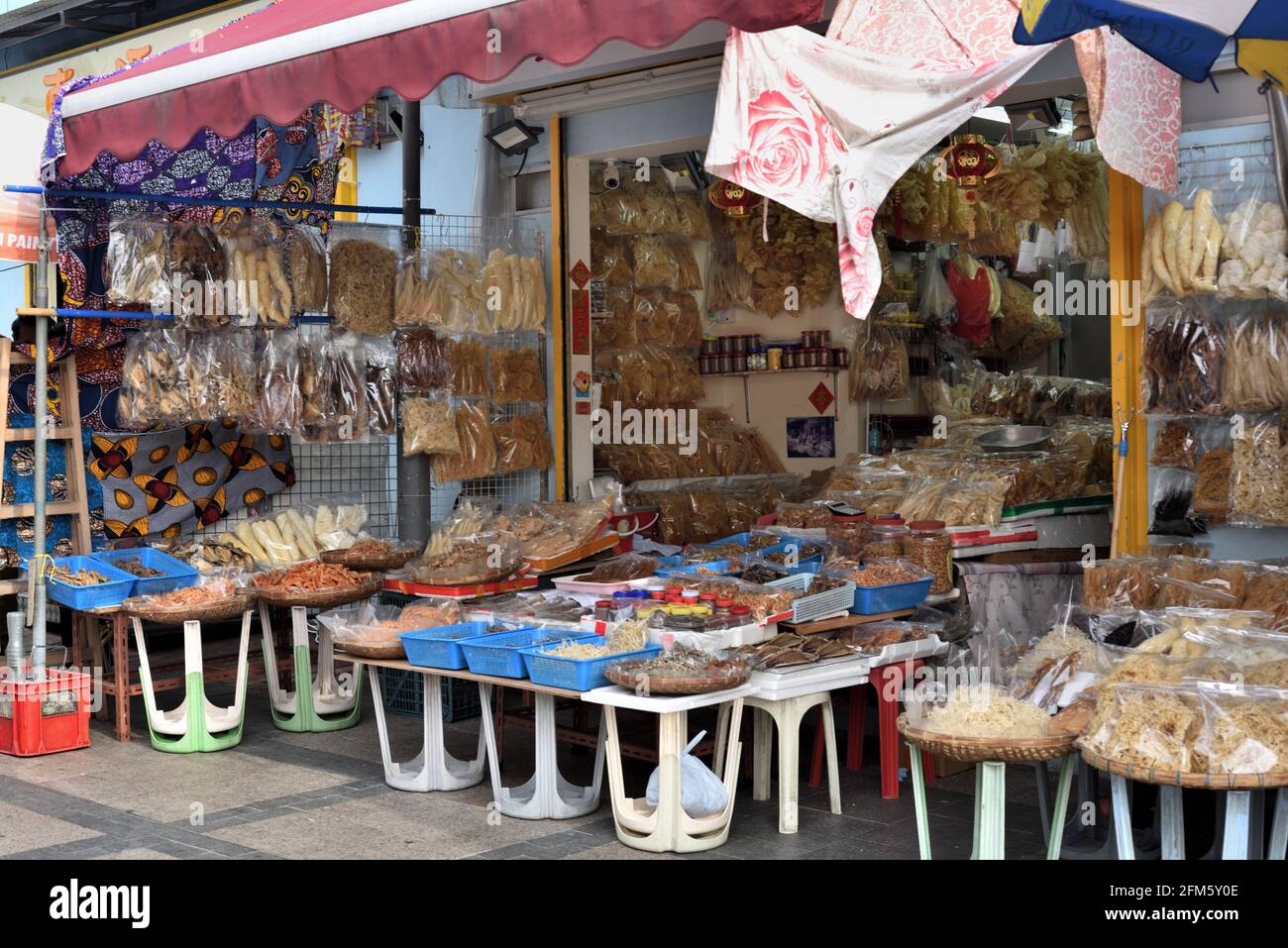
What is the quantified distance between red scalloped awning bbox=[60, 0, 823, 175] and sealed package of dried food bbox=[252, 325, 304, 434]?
58.3 inches

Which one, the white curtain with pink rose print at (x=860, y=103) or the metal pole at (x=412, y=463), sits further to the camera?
the metal pole at (x=412, y=463)

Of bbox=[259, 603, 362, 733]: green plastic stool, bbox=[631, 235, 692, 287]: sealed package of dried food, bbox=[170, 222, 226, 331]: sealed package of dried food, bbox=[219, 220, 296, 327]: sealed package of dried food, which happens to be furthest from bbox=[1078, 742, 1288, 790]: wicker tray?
bbox=[631, 235, 692, 287]: sealed package of dried food

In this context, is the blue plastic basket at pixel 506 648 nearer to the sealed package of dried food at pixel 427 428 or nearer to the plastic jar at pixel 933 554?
the plastic jar at pixel 933 554

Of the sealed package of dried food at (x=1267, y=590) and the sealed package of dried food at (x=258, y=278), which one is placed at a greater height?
the sealed package of dried food at (x=258, y=278)

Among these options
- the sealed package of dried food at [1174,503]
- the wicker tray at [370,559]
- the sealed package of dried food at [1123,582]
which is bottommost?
the wicker tray at [370,559]

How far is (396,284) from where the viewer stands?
8.34 meters

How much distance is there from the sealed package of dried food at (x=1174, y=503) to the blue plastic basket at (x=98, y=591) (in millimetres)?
5211

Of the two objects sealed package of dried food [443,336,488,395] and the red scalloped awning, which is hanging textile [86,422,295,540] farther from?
the red scalloped awning

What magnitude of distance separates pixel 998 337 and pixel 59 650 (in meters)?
7.46

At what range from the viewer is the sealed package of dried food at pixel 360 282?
26.9 ft

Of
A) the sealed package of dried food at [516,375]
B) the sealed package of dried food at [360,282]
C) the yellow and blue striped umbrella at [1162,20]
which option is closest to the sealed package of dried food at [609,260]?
the sealed package of dried food at [516,375]

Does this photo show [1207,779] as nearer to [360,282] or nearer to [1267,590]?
[1267,590]

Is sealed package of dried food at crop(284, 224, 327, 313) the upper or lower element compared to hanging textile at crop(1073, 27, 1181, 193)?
lower

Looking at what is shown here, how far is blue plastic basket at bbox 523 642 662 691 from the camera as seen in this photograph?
5523 mm
